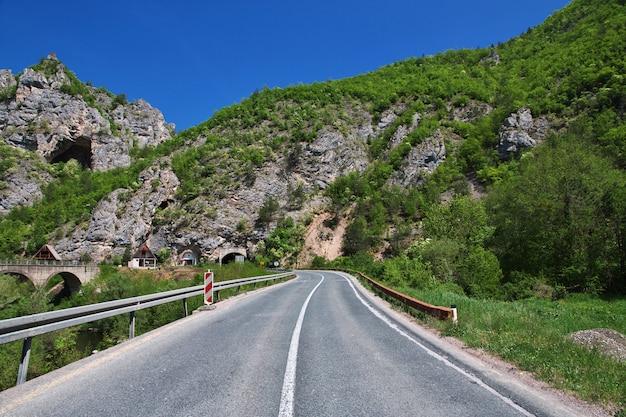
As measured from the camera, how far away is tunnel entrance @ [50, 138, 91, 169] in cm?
9619

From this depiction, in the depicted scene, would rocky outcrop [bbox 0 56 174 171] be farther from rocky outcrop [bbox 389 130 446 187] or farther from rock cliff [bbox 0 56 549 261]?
rocky outcrop [bbox 389 130 446 187]

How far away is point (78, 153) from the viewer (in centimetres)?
10012

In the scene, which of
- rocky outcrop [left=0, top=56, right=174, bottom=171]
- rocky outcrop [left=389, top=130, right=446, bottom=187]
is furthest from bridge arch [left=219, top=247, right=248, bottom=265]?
rocky outcrop [left=0, top=56, right=174, bottom=171]

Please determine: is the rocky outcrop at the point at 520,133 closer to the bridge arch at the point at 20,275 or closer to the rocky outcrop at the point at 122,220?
the rocky outcrop at the point at 122,220

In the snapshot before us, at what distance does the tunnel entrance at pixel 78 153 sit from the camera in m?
96.2

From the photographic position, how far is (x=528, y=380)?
16.5 feet

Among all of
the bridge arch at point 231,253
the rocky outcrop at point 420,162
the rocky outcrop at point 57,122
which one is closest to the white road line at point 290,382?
the bridge arch at point 231,253

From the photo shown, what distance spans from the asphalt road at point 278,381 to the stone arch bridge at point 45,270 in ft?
160

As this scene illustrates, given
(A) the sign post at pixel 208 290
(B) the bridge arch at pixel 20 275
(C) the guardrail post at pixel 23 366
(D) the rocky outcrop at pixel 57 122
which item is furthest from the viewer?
(D) the rocky outcrop at pixel 57 122

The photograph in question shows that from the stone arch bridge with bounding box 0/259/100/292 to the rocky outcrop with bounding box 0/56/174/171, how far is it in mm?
52669

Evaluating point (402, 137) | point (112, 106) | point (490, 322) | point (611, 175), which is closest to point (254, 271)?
point (490, 322)

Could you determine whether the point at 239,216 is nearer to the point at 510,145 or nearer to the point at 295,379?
the point at 510,145

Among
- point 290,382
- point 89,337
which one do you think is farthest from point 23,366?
point 89,337

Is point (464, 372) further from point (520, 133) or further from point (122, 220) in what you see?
point (520, 133)
